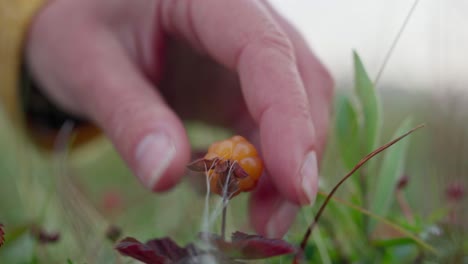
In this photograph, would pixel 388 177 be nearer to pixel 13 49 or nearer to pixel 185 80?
pixel 185 80

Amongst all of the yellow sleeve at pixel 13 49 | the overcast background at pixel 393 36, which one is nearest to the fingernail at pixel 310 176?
the overcast background at pixel 393 36

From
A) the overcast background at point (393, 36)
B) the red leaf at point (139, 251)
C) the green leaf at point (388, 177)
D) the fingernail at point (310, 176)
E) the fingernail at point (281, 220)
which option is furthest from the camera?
the overcast background at point (393, 36)

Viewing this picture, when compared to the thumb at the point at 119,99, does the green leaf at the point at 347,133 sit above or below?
below

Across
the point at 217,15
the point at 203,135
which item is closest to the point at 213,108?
the point at 203,135

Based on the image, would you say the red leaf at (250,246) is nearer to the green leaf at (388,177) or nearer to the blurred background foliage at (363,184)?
the blurred background foliage at (363,184)

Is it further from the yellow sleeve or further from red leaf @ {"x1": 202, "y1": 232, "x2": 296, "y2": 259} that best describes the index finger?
the yellow sleeve

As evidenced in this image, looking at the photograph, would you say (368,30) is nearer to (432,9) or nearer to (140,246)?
(432,9)
